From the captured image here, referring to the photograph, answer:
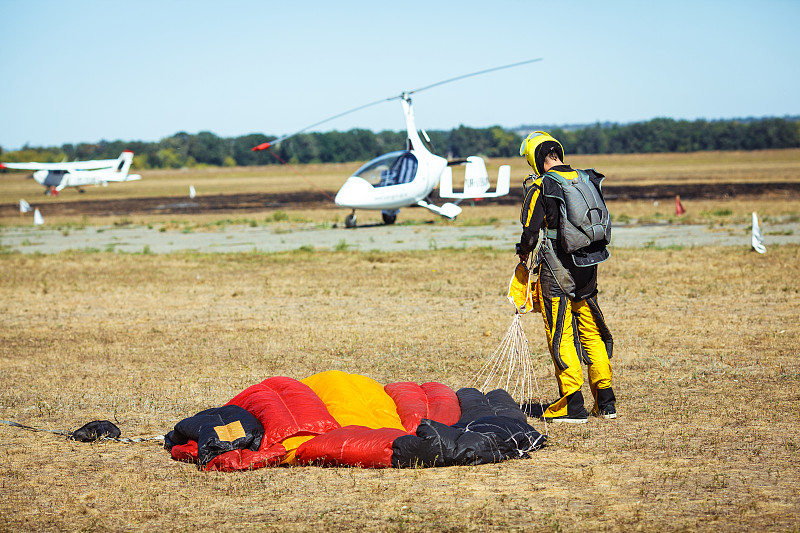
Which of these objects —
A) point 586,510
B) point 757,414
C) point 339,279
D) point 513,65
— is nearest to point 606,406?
point 757,414

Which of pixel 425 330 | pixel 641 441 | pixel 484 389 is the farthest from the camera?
pixel 425 330

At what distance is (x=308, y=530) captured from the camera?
4355 millimetres

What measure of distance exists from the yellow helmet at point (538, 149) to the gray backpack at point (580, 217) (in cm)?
22

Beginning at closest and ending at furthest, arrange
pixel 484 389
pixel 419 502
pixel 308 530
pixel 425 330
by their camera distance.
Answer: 1. pixel 308 530
2. pixel 419 502
3. pixel 484 389
4. pixel 425 330

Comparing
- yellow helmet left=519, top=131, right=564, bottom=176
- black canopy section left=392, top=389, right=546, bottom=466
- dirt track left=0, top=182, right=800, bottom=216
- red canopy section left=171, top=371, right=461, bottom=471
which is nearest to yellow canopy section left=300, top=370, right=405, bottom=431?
red canopy section left=171, top=371, right=461, bottom=471

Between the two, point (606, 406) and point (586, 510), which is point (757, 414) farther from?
point (586, 510)

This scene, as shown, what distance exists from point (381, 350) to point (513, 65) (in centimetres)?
859

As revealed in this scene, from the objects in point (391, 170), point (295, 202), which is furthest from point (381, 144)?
point (391, 170)

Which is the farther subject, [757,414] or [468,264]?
[468,264]

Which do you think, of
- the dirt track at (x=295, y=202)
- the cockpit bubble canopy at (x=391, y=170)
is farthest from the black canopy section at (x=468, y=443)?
the dirt track at (x=295, y=202)

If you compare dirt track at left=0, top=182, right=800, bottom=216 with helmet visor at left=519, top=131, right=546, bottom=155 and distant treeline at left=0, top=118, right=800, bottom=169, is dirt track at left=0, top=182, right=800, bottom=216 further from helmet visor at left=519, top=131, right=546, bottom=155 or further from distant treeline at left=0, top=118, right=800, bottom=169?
distant treeline at left=0, top=118, right=800, bottom=169

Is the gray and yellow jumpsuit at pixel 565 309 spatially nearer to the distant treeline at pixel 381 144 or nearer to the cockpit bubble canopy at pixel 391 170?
the cockpit bubble canopy at pixel 391 170

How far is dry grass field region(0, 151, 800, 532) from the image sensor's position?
4.63m

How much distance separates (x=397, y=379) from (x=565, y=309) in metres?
2.42
